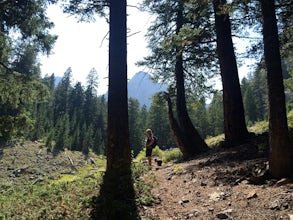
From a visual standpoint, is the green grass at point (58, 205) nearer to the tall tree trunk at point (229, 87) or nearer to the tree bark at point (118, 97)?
the tree bark at point (118, 97)

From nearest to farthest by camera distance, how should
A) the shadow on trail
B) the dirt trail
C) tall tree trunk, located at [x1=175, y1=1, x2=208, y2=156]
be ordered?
1. the dirt trail
2. the shadow on trail
3. tall tree trunk, located at [x1=175, y1=1, x2=208, y2=156]

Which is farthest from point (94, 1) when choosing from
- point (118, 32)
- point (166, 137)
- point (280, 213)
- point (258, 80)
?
point (258, 80)

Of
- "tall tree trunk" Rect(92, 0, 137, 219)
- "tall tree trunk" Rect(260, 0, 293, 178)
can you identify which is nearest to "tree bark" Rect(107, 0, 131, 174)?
"tall tree trunk" Rect(92, 0, 137, 219)

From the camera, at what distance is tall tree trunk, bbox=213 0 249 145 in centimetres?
961

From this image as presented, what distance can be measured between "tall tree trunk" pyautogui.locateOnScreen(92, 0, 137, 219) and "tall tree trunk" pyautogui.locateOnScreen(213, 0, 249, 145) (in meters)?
4.14

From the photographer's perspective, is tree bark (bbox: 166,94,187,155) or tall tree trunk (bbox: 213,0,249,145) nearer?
tall tree trunk (bbox: 213,0,249,145)

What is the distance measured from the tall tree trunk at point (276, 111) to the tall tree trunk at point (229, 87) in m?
4.44

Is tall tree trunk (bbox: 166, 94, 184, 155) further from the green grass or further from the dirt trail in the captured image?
the green grass

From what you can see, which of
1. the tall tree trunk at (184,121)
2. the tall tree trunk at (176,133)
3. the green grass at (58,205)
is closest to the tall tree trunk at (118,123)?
the green grass at (58,205)

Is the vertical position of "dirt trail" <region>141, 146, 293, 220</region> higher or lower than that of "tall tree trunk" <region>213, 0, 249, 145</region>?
lower

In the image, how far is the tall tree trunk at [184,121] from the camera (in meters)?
11.7

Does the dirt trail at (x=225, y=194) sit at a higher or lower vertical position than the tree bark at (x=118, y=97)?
lower

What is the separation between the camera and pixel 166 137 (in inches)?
2217

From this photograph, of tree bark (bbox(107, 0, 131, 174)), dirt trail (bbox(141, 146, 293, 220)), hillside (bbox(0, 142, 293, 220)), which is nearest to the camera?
dirt trail (bbox(141, 146, 293, 220))
